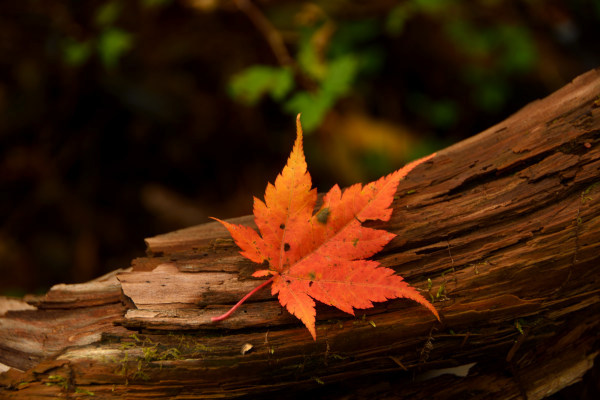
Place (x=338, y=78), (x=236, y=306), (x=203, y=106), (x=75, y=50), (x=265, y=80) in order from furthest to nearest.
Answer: (x=203, y=106) < (x=75, y=50) < (x=265, y=80) < (x=338, y=78) < (x=236, y=306)

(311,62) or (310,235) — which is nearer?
(310,235)

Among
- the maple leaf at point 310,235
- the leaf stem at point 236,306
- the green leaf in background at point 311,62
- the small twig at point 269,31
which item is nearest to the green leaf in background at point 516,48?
the green leaf in background at point 311,62

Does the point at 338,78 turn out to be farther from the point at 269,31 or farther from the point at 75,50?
the point at 75,50

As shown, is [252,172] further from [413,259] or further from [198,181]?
[413,259]

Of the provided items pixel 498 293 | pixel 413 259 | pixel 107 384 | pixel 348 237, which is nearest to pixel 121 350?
pixel 107 384

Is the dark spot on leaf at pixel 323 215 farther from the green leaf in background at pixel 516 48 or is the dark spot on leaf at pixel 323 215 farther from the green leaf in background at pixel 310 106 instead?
the green leaf in background at pixel 516 48

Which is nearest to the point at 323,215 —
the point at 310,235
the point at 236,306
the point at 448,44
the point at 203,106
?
the point at 310,235
